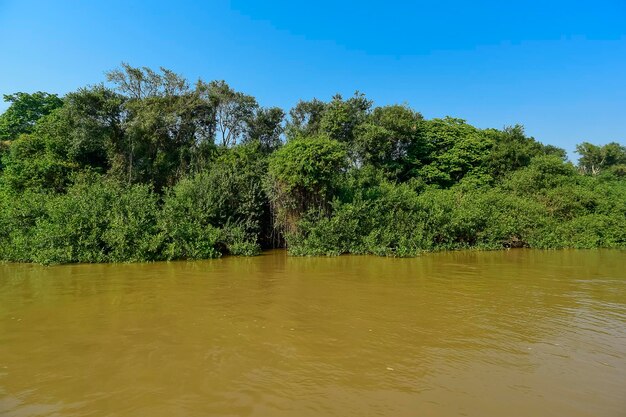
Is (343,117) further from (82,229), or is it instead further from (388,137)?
(82,229)

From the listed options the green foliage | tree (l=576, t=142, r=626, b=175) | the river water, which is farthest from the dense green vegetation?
tree (l=576, t=142, r=626, b=175)

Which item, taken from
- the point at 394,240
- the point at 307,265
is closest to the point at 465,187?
the point at 394,240

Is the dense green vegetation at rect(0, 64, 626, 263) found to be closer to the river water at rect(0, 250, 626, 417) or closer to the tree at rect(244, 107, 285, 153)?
the tree at rect(244, 107, 285, 153)

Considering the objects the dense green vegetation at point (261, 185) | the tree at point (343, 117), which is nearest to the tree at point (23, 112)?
the dense green vegetation at point (261, 185)

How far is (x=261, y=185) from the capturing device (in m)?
18.3

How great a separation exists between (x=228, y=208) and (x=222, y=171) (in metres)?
1.95

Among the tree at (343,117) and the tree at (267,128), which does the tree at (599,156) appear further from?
the tree at (267,128)

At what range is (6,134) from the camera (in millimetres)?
28797

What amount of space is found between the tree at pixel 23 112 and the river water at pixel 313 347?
2535 centimetres

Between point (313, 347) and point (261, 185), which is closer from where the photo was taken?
point (313, 347)

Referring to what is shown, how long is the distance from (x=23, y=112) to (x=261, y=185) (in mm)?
25771

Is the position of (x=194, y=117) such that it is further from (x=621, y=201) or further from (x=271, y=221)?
(x=621, y=201)

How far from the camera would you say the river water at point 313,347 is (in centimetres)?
380

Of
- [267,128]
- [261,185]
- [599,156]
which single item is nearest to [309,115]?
[267,128]
